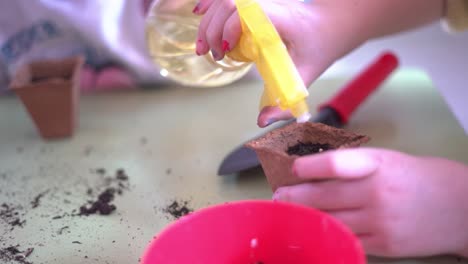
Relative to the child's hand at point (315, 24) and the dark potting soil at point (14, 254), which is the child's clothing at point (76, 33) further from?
the dark potting soil at point (14, 254)

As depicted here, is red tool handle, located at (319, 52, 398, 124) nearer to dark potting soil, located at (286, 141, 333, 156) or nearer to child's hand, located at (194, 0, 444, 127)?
child's hand, located at (194, 0, 444, 127)

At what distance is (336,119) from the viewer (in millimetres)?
643

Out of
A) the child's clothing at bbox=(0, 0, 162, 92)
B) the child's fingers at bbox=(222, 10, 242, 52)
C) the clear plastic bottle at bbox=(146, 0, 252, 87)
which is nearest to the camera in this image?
the child's fingers at bbox=(222, 10, 242, 52)

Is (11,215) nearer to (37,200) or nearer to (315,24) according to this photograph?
(37,200)

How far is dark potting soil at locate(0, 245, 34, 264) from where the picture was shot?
0.45 m

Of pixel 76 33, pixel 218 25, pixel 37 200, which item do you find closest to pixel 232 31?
pixel 218 25

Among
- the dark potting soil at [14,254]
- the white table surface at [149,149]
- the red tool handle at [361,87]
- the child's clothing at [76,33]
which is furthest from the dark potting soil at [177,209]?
the child's clothing at [76,33]

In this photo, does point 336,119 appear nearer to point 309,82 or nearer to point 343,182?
point 309,82

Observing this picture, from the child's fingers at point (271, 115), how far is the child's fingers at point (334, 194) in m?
0.11

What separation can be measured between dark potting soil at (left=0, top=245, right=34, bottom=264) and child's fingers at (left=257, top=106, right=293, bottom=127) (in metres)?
0.23

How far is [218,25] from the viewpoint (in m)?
0.48

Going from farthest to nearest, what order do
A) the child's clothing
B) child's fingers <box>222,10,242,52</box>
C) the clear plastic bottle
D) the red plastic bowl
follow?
the child's clothing, the clear plastic bottle, child's fingers <box>222,10,242,52</box>, the red plastic bowl

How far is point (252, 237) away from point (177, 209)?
0.17 meters

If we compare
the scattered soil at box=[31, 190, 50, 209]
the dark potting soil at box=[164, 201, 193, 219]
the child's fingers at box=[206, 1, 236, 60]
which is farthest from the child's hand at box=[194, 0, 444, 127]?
the scattered soil at box=[31, 190, 50, 209]
